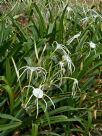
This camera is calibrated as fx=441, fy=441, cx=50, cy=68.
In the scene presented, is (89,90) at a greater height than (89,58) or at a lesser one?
lesser

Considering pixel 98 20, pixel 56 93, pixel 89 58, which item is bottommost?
pixel 56 93

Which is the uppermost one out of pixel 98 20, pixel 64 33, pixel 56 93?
pixel 98 20

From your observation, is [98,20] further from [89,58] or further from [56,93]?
[56,93]

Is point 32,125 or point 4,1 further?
point 4,1

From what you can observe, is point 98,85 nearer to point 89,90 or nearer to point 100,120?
point 89,90

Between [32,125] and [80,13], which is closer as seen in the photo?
[32,125]

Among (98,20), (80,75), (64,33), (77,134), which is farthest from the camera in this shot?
(98,20)

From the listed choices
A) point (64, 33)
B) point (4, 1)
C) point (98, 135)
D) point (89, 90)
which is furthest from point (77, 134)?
point (4, 1)

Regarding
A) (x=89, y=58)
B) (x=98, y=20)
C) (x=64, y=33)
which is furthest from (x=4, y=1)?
(x=89, y=58)

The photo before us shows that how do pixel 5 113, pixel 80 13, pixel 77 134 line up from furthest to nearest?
pixel 80 13, pixel 77 134, pixel 5 113
